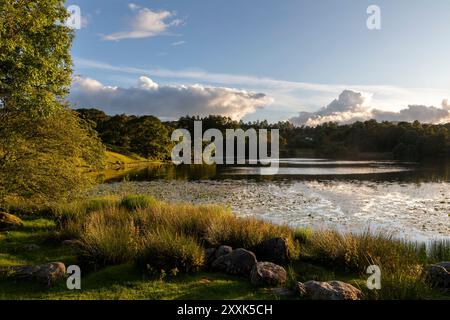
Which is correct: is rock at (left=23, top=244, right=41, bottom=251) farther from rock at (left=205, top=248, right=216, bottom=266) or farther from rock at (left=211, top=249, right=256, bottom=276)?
rock at (left=211, top=249, right=256, bottom=276)

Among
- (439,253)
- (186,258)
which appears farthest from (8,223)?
(439,253)

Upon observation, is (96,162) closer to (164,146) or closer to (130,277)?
(130,277)

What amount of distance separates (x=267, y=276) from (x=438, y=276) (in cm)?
472

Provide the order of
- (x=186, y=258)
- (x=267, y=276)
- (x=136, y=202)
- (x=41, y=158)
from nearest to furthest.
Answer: (x=267, y=276)
(x=186, y=258)
(x=41, y=158)
(x=136, y=202)

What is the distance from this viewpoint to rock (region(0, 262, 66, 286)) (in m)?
9.70

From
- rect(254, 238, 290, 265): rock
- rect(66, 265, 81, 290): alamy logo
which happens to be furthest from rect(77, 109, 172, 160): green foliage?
rect(66, 265, 81, 290): alamy logo

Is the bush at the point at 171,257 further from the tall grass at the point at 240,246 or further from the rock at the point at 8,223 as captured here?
the rock at the point at 8,223

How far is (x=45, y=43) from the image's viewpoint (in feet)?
53.2

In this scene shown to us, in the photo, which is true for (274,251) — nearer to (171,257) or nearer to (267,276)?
(267,276)

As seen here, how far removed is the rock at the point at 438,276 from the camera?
10.1 metres

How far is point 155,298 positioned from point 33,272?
3653 mm

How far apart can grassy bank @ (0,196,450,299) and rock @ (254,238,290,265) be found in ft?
0.97

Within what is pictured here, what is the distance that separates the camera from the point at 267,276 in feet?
32.8
